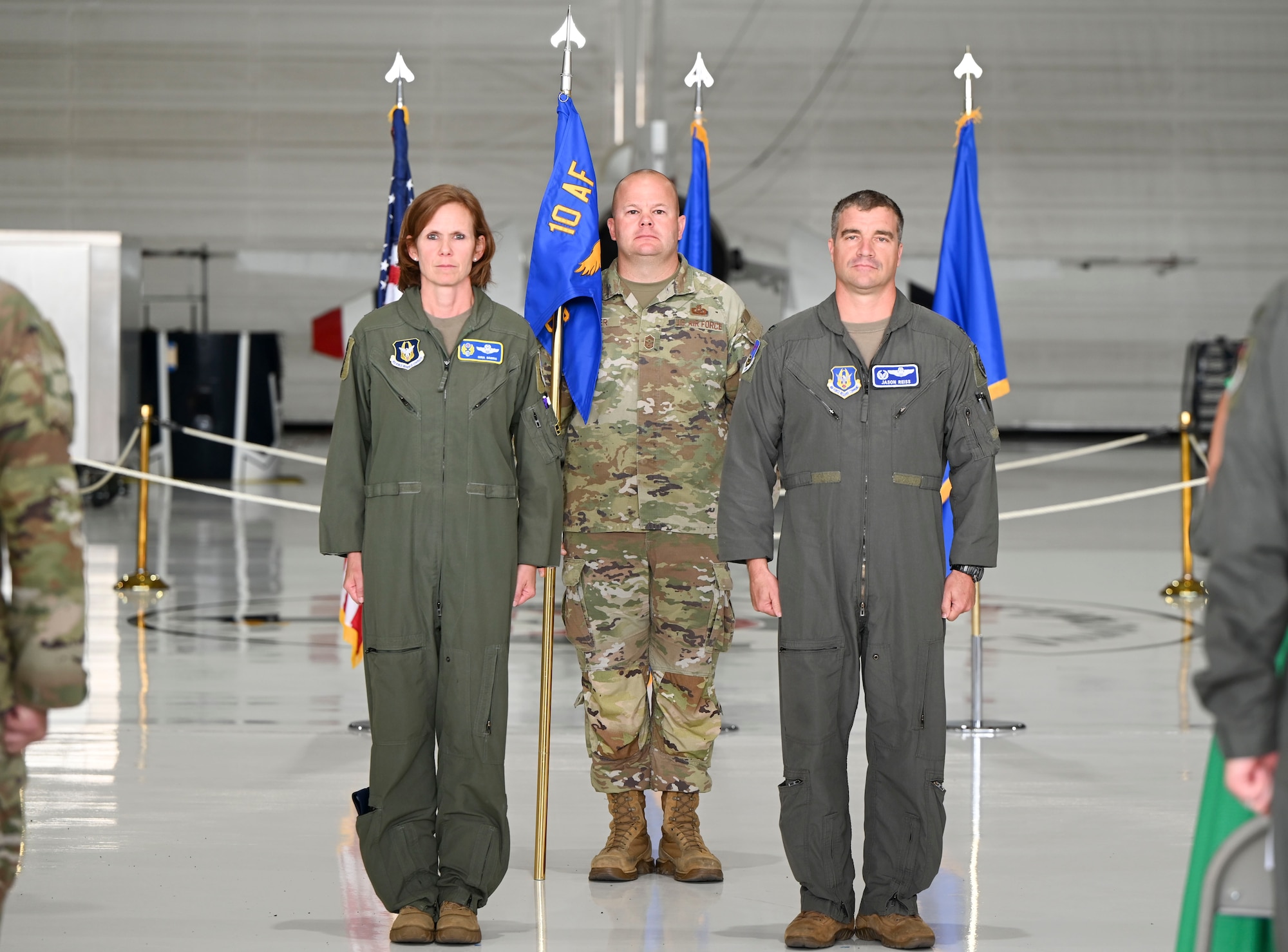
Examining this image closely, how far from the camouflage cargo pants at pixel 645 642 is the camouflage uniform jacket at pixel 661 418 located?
7cm

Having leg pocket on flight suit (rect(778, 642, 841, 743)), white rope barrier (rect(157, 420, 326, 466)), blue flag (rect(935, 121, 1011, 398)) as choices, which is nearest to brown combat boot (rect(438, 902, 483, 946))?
leg pocket on flight suit (rect(778, 642, 841, 743))

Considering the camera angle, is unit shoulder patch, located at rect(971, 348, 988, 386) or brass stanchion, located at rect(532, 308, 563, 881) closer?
unit shoulder patch, located at rect(971, 348, 988, 386)

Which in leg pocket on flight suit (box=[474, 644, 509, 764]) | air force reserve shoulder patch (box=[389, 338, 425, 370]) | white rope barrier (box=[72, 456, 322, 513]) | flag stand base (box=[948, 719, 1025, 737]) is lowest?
flag stand base (box=[948, 719, 1025, 737])

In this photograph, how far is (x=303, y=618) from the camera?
856 centimetres

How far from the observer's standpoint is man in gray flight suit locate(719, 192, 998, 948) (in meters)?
3.39

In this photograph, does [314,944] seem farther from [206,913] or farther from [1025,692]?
[1025,692]

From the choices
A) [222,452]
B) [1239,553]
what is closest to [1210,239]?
[222,452]

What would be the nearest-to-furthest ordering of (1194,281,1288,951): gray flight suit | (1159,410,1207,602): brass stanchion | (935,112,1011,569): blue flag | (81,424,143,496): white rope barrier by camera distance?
(1194,281,1288,951): gray flight suit, (935,112,1011,569): blue flag, (1159,410,1207,602): brass stanchion, (81,424,143,496): white rope barrier

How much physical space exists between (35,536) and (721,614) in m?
2.24

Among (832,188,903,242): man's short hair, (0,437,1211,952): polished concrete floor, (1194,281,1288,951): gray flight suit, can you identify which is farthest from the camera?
(0,437,1211,952): polished concrete floor

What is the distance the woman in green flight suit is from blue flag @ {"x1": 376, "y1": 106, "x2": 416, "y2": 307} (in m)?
2.57

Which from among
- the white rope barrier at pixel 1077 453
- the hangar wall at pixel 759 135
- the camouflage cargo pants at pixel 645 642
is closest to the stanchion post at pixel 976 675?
the white rope barrier at pixel 1077 453

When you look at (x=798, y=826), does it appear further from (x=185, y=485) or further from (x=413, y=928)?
(x=185, y=485)

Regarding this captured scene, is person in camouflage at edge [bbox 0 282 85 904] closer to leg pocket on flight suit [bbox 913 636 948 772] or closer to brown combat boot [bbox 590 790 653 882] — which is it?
leg pocket on flight suit [bbox 913 636 948 772]
